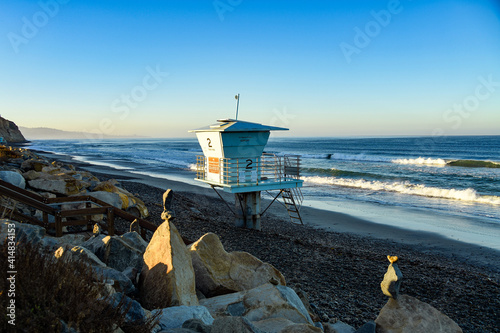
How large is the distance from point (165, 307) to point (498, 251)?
45.2 ft

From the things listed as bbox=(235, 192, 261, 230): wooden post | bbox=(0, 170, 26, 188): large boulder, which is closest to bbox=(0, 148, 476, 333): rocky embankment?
bbox=(0, 170, 26, 188): large boulder

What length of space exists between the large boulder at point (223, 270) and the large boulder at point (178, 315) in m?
1.65

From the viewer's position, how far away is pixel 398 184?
33.5m

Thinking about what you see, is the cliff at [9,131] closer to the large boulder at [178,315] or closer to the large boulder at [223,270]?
the large boulder at [223,270]

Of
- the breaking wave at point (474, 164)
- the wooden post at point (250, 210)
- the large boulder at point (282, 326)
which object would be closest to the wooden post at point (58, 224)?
the large boulder at point (282, 326)

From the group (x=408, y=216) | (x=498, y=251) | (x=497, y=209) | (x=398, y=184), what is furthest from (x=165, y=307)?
(x=398, y=184)

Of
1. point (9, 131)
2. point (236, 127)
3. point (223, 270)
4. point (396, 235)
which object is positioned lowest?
point (396, 235)

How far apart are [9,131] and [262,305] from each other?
141259 mm

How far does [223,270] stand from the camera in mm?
6762

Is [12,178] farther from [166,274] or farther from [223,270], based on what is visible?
[166,274]

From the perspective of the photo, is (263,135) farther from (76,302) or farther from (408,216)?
(76,302)

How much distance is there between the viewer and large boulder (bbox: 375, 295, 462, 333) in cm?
537

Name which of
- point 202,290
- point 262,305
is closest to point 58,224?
point 202,290

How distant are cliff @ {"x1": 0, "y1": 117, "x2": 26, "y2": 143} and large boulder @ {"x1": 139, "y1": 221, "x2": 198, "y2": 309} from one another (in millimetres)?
123761
